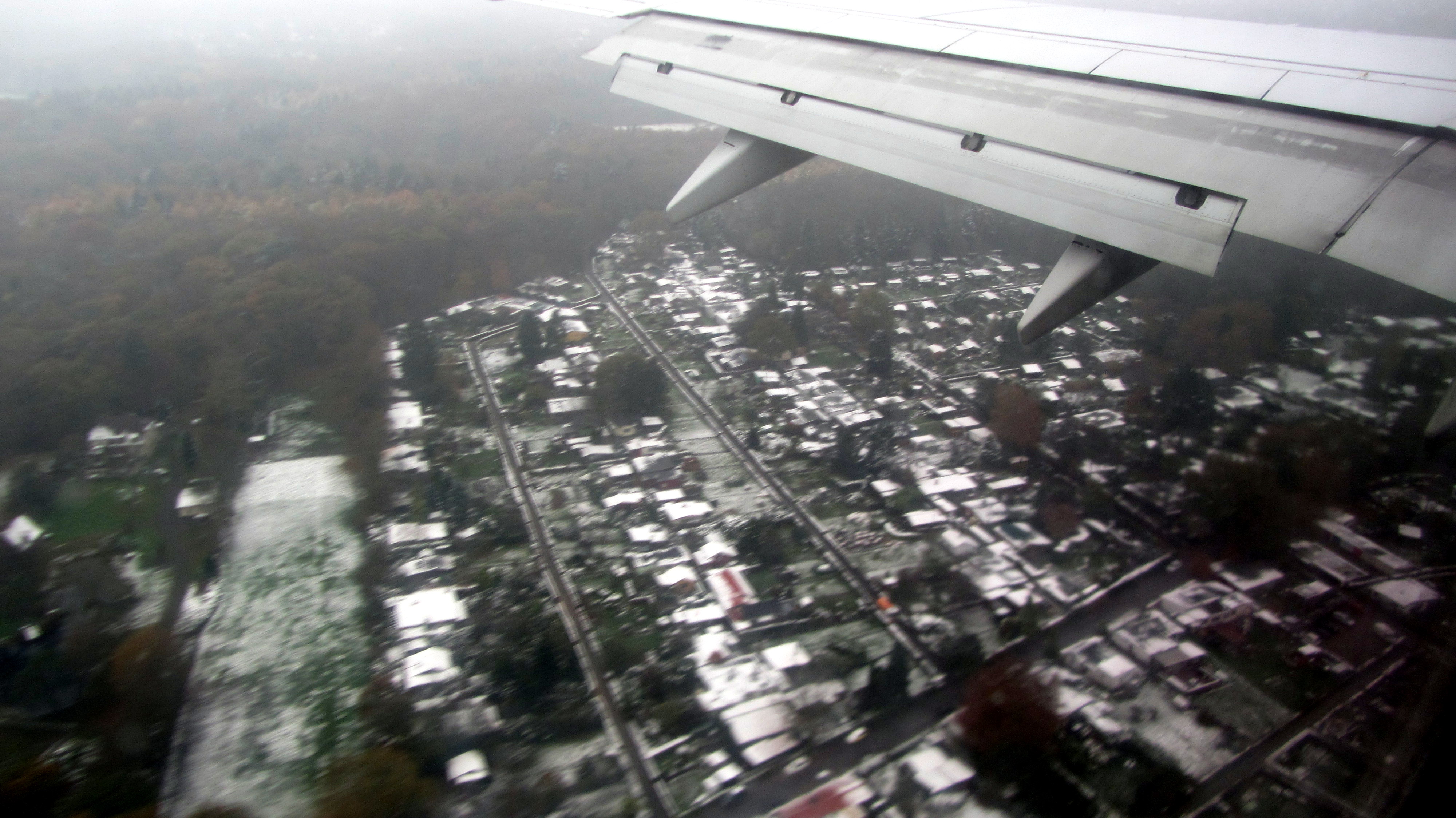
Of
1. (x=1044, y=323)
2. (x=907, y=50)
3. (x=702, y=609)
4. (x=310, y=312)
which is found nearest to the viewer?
(x=1044, y=323)

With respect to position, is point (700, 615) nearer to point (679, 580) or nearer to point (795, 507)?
point (679, 580)

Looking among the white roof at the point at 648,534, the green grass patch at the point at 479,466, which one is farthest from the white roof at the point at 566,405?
the white roof at the point at 648,534

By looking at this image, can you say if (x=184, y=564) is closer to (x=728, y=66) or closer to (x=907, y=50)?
(x=728, y=66)

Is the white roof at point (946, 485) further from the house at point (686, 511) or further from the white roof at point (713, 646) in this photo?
the white roof at point (713, 646)

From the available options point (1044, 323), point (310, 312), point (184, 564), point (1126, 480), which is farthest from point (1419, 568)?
point (310, 312)

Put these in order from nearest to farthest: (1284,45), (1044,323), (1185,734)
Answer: (1044,323) < (1284,45) < (1185,734)

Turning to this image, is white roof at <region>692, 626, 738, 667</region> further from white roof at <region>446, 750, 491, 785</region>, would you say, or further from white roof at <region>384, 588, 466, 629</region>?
white roof at <region>384, 588, 466, 629</region>

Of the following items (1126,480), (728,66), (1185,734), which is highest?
(728,66)
